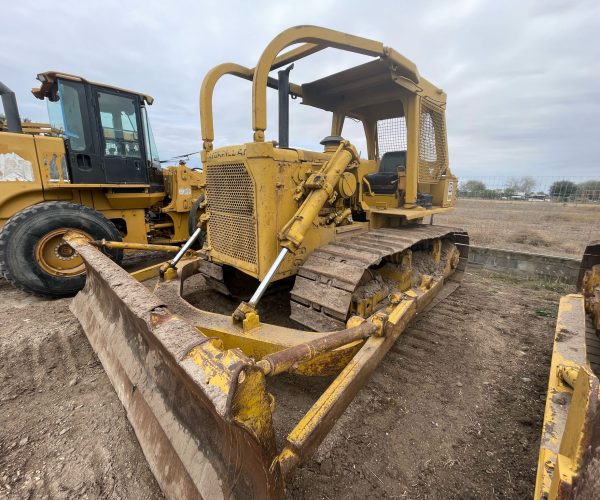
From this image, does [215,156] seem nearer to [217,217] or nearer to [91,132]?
[217,217]

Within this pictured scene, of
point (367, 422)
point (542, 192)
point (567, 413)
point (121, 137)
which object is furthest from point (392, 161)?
point (542, 192)

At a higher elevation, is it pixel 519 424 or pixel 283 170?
pixel 283 170

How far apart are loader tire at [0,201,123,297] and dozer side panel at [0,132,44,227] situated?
0.65 meters

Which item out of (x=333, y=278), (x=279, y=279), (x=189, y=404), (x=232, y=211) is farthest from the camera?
(x=232, y=211)

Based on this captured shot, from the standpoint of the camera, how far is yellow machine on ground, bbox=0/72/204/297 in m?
4.11

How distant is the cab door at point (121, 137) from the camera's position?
5348 mm

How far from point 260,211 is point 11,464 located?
7.49 feet

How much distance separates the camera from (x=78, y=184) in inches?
197

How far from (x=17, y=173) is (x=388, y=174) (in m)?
5.29

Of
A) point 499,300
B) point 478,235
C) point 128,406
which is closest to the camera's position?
point 128,406

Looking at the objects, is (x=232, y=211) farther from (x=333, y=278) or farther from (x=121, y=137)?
(x=121, y=137)

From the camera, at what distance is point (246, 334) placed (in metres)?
2.19

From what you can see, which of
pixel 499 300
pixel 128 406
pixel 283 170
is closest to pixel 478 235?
pixel 499 300

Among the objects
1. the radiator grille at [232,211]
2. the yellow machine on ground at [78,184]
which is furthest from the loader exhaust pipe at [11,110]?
the radiator grille at [232,211]
